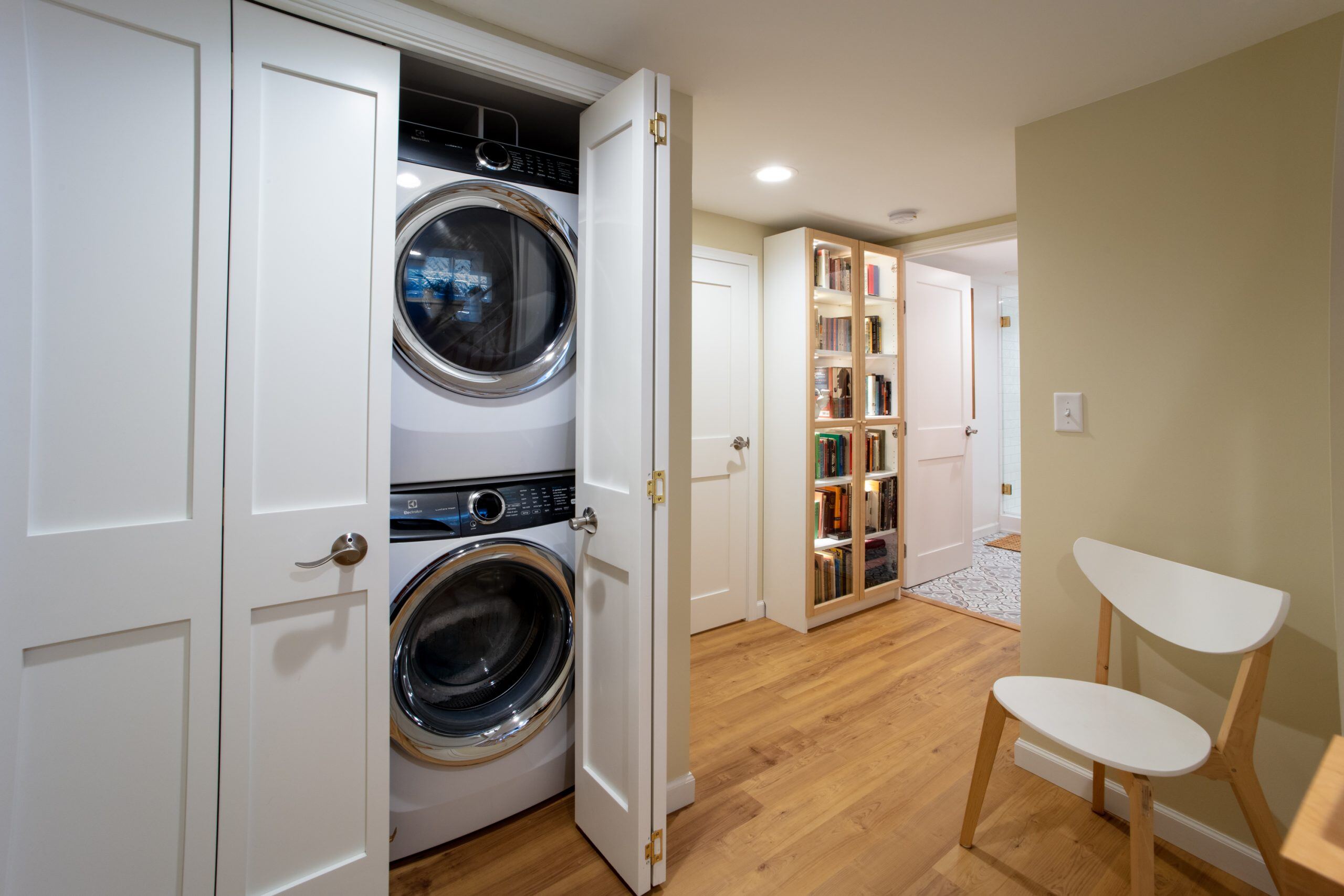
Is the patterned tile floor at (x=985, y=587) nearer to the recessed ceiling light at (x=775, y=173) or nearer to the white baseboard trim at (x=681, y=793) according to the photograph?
the white baseboard trim at (x=681, y=793)

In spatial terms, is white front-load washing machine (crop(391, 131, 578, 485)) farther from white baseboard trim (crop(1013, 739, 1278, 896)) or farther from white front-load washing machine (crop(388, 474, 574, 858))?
white baseboard trim (crop(1013, 739, 1278, 896))

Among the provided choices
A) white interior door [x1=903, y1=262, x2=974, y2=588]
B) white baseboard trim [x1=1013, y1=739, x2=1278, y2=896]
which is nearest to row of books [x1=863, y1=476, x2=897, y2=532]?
white interior door [x1=903, y1=262, x2=974, y2=588]

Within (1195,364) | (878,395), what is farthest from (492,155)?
(878,395)

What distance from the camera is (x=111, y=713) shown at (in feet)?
3.57

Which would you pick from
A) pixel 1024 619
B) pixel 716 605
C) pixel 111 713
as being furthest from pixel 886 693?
pixel 111 713

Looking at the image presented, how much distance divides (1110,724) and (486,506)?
1662mm

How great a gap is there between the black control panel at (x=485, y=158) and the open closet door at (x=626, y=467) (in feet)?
0.39

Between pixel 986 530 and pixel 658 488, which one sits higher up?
pixel 658 488

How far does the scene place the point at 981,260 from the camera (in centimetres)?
440

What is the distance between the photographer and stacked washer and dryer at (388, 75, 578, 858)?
4.99 feet

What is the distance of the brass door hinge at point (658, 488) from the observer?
1.43 metres

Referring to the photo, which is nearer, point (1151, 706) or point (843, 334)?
point (1151, 706)

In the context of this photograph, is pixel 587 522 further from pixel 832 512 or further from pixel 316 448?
pixel 832 512

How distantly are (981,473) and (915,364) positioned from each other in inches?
87.6
